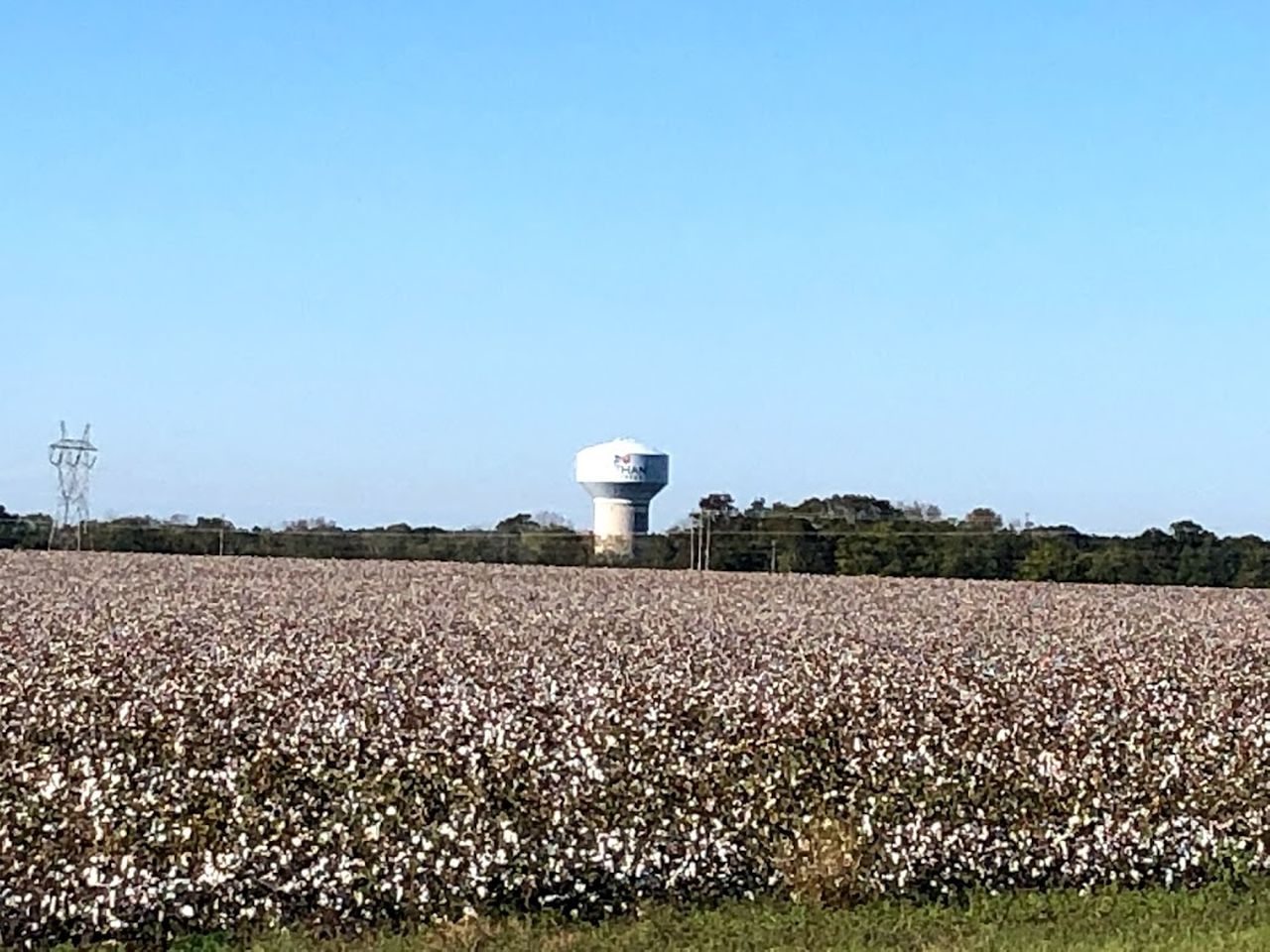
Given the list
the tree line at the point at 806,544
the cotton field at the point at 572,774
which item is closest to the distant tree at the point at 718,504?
the tree line at the point at 806,544

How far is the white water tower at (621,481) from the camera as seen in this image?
68.5m

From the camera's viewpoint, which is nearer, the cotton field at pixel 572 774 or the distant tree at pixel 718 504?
the cotton field at pixel 572 774

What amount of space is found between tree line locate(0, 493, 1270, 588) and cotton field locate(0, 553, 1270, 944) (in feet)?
94.5

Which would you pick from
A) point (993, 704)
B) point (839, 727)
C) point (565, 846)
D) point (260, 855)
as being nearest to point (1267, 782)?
point (993, 704)

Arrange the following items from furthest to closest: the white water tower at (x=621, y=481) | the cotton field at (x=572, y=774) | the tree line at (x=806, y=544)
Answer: the white water tower at (x=621, y=481)
the tree line at (x=806, y=544)
the cotton field at (x=572, y=774)

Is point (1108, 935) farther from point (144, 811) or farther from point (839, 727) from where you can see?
point (144, 811)

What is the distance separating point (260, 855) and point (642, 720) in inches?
150

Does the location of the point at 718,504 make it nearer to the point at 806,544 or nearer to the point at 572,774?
→ the point at 806,544

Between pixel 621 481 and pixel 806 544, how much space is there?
50.6 ft

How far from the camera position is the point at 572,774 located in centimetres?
1294

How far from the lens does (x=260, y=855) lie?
36.8 ft

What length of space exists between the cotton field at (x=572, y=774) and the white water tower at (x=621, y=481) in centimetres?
4811

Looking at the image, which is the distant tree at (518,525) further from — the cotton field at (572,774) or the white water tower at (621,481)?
the cotton field at (572,774)

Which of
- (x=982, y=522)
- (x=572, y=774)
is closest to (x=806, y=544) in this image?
(x=982, y=522)
